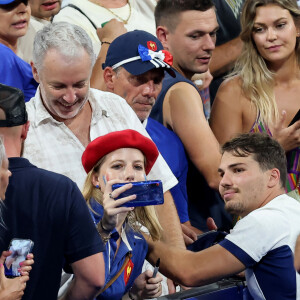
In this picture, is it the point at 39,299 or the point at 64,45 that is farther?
the point at 64,45

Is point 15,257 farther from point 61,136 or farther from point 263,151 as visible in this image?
point 263,151

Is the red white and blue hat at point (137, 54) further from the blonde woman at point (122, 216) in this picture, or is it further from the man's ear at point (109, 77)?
the blonde woman at point (122, 216)

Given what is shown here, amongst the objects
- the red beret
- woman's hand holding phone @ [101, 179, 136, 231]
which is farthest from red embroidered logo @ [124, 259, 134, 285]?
the red beret

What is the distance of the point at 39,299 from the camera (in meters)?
3.03

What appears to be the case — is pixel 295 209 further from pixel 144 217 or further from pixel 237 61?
pixel 237 61

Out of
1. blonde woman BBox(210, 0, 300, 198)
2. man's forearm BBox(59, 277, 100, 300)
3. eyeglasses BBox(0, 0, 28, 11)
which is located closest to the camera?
man's forearm BBox(59, 277, 100, 300)

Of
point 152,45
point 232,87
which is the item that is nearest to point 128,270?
point 152,45

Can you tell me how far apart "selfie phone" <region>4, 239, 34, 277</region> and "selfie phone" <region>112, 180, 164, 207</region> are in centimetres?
53

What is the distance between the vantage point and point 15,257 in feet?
9.46

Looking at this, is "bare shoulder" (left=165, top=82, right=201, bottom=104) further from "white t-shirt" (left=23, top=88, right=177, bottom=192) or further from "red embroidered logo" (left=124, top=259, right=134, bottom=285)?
"red embroidered logo" (left=124, top=259, right=134, bottom=285)

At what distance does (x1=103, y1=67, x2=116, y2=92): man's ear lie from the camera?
4500mm

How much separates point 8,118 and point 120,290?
95cm

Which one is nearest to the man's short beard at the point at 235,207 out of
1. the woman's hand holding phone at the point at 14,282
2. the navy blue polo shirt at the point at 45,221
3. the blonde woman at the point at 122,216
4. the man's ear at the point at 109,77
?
the blonde woman at the point at 122,216

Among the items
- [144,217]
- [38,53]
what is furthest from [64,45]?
[144,217]
